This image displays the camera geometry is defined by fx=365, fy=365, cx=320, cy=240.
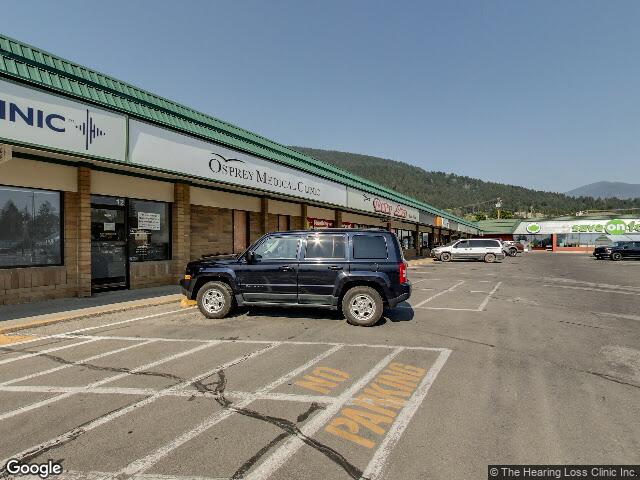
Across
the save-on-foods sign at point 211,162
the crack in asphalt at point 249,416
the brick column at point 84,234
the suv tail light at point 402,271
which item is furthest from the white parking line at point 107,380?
the brick column at point 84,234

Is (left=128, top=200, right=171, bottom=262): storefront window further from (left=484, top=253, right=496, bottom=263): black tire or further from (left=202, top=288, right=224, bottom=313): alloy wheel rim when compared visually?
(left=484, top=253, right=496, bottom=263): black tire

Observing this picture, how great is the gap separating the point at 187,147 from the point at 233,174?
86.6 inches

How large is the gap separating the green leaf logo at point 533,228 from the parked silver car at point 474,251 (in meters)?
43.6

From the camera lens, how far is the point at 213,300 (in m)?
8.48

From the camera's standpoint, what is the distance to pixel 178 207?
528 inches

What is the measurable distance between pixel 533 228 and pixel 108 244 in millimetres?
73022

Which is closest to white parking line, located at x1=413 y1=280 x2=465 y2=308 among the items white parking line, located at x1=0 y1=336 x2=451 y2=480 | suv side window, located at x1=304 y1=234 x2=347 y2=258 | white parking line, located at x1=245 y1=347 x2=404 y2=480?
suv side window, located at x1=304 y1=234 x2=347 y2=258

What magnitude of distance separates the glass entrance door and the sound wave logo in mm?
2983

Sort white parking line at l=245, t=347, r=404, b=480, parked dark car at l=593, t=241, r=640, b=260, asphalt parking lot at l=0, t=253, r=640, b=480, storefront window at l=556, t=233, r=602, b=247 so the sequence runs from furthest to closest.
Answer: storefront window at l=556, t=233, r=602, b=247
parked dark car at l=593, t=241, r=640, b=260
asphalt parking lot at l=0, t=253, r=640, b=480
white parking line at l=245, t=347, r=404, b=480

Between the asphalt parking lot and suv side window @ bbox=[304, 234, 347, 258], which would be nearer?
the asphalt parking lot

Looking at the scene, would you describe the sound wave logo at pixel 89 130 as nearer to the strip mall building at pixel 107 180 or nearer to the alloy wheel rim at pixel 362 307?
the strip mall building at pixel 107 180

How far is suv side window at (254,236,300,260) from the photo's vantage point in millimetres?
8242

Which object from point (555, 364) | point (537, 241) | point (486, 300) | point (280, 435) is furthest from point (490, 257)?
point (537, 241)

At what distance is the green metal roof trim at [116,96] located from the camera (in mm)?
7715
